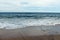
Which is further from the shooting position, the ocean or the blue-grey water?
the ocean

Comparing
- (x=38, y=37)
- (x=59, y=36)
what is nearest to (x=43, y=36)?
(x=38, y=37)

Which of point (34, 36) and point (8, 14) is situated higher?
point (34, 36)

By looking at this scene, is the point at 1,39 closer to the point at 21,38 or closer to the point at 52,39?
the point at 21,38

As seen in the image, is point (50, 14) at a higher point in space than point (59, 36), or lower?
lower

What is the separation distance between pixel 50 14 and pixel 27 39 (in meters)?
9.45

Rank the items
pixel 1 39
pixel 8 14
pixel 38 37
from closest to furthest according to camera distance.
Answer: pixel 1 39 → pixel 38 37 → pixel 8 14

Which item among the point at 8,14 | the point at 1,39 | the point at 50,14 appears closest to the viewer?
the point at 1,39

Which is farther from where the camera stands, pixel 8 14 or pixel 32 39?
pixel 8 14

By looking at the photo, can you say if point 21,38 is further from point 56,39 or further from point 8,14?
point 8,14

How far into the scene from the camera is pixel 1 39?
4211mm

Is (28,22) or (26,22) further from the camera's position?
(26,22)

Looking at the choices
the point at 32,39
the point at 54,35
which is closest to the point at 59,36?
the point at 54,35

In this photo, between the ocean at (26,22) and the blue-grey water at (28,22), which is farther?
the ocean at (26,22)

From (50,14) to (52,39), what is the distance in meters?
9.29
